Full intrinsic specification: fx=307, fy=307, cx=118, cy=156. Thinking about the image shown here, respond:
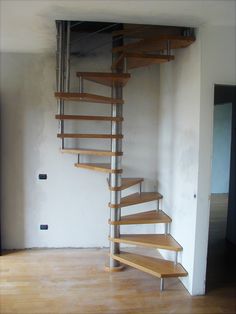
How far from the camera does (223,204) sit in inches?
265

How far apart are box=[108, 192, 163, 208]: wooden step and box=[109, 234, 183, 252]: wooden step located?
390mm

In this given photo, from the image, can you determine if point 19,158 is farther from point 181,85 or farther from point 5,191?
point 181,85

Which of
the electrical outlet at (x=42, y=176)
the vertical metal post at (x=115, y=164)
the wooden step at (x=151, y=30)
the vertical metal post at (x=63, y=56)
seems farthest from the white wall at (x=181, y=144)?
the electrical outlet at (x=42, y=176)

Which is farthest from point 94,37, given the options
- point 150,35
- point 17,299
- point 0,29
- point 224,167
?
point 224,167

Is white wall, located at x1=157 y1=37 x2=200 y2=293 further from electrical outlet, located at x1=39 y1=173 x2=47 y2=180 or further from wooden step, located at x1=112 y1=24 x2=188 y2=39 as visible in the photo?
electrical outlet, located at x1=39 y1=173 x2=47 y2=180

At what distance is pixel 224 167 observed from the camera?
7676 mm

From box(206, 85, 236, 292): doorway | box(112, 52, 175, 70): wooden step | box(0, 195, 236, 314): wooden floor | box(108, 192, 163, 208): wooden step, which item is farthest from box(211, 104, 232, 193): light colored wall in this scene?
box(112, 52, 175, 70): wooden step

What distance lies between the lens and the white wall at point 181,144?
2.95 m

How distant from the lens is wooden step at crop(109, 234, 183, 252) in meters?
3.26

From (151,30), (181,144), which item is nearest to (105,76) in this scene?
(151,30)

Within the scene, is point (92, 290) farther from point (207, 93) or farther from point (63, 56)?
point (63, 56)

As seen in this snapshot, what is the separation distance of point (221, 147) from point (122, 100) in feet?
16.4

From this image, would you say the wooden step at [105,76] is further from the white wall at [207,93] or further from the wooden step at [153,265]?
the wooden step at [153,265]

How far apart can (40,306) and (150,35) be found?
2857 mm
